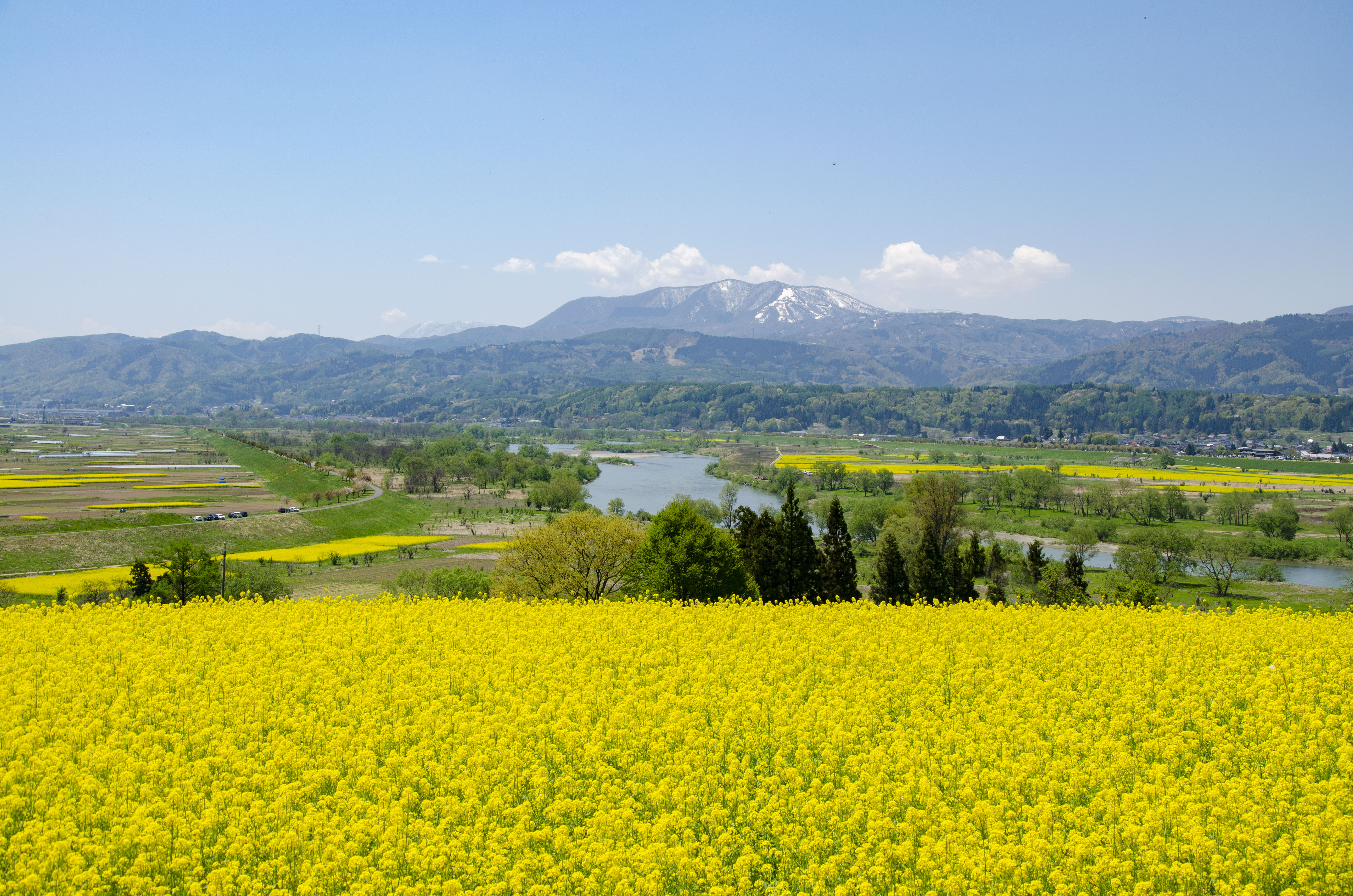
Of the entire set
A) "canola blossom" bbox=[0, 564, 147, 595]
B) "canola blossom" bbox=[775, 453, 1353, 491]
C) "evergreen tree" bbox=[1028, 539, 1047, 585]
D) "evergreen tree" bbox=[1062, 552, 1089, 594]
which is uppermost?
"canola blossom" bbox=[0, 564, 147, 595]

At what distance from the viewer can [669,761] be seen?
10797mm

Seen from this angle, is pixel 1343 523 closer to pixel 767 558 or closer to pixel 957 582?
pixel 957 582

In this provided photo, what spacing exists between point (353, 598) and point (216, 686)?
1058cm

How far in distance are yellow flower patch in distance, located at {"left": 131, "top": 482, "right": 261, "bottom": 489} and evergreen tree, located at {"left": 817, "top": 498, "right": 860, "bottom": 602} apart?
3237 inches

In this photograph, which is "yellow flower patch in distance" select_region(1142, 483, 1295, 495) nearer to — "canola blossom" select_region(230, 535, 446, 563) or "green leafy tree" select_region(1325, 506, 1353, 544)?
"green leafy tree" select_region(1325, 506, 1353, 544)

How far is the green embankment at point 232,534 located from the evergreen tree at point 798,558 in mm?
37680

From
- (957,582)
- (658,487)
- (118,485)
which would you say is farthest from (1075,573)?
(118,485)

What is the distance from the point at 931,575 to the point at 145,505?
7340 cm

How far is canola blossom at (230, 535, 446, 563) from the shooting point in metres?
62.8

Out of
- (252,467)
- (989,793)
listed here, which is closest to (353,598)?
(989,793)

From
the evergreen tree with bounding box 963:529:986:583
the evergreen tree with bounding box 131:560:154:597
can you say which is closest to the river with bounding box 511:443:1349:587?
the evergreen tree with bounding box 963:529:986:583

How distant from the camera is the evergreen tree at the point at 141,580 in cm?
3672

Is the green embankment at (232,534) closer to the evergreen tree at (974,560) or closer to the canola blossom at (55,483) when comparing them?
the canola blossom at (55,483)

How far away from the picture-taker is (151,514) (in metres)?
69.6
